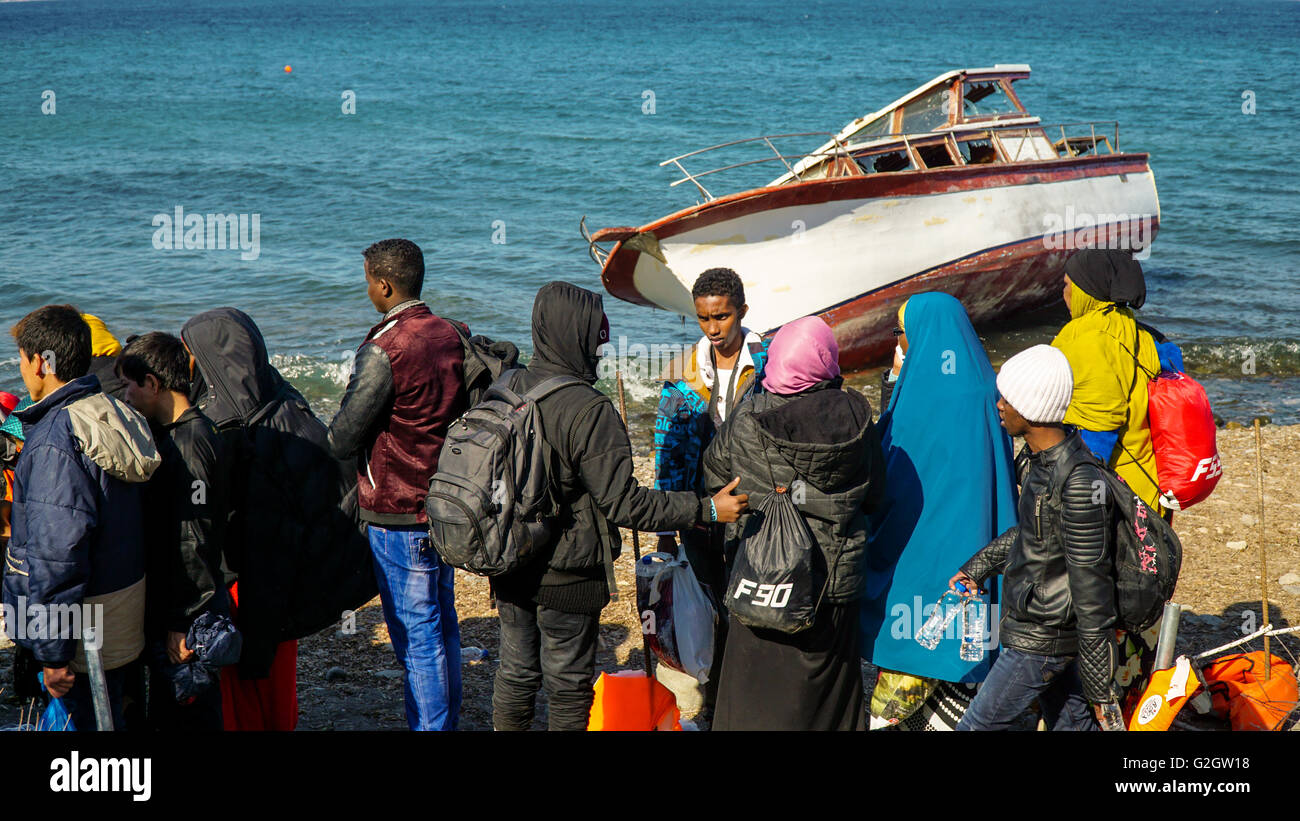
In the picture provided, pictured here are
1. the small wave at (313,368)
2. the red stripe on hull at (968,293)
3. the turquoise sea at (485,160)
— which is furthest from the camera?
the turquoise sea at (485,160)

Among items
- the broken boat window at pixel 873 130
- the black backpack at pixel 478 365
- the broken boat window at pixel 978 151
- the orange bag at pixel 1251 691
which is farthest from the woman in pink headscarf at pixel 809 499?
the broken boat window at pixel 978 151

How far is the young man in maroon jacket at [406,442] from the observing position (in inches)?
147

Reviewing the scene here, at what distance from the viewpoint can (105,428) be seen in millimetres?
3037

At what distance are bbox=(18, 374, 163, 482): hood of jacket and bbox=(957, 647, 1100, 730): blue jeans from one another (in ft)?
8.96

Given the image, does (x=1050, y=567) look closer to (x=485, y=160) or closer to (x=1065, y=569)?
(x=1065, y=569)

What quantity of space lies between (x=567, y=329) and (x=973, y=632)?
1.86 m

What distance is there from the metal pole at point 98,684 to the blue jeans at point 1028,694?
2.69 m

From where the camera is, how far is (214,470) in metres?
3.44

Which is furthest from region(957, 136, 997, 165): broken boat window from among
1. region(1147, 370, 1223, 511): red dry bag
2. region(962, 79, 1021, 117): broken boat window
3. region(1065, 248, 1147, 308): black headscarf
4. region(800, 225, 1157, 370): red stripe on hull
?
region(1147, 370, 1223, 511): red dry bag

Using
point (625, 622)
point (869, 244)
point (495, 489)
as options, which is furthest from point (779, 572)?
point (869, 244)

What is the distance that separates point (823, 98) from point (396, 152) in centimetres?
1737

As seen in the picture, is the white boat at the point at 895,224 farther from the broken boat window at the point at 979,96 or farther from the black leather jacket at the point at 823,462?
the black leather jacket at the point at 823,462

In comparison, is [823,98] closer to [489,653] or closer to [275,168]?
[275,168]
